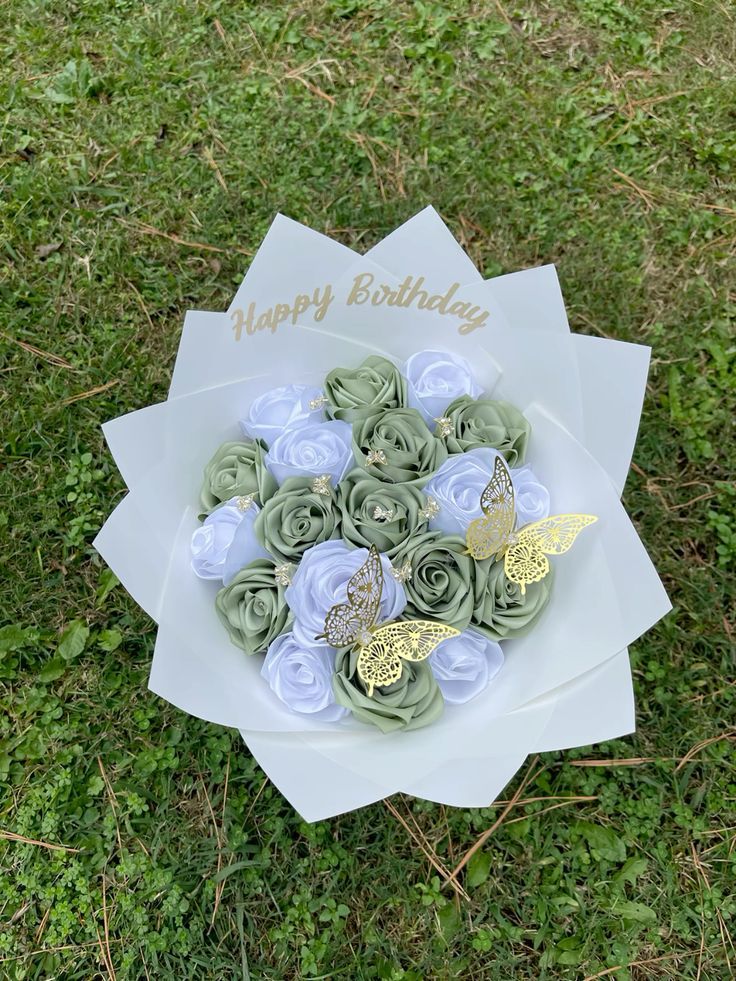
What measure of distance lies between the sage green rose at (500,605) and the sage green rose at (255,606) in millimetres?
351

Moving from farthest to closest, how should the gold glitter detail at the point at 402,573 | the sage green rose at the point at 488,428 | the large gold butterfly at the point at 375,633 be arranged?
the sage green rose at the point at 488,428, the gold glitter detail at the point at 402,573, the large gold butterfly at the point at 375,633

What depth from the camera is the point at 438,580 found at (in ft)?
4.29

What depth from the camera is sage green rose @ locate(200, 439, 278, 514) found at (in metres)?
1.37

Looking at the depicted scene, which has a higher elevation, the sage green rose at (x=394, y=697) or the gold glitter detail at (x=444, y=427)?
the gold glitter detail at (x=444, y=427)

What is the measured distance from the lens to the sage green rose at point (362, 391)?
4.61ft

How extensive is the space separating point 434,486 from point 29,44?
2305 millimetres

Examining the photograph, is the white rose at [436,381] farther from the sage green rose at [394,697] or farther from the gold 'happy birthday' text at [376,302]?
the sage green rose at [394,697]

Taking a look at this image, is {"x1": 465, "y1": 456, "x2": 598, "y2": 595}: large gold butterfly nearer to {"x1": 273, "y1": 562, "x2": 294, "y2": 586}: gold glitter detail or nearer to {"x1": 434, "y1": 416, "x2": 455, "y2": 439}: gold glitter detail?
{"x1": 434, "y1": 416, "x2": 455, "y2": 439}: gold glitter detail

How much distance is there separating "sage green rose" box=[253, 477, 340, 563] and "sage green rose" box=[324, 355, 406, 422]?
0.18 m

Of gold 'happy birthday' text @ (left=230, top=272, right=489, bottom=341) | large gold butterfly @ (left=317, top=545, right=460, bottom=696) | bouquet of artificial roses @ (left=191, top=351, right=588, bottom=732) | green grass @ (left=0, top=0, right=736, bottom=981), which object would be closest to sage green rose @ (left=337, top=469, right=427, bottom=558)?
bouquet of artificial roses @ (left=191, top=351, right=588, bottom=732)

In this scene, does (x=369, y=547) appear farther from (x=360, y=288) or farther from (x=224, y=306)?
(x=224, y=306)

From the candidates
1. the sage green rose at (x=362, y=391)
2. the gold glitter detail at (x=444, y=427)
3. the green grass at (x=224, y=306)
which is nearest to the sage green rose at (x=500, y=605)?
the gold glitter detail at (x=444, y=427)

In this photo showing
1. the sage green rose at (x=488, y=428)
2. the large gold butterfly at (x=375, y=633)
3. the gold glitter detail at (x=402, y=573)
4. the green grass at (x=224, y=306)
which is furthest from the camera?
the green grass at (x=224, y=306)

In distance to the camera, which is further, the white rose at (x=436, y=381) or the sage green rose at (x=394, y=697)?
the white rose at (x=436, y=381)
